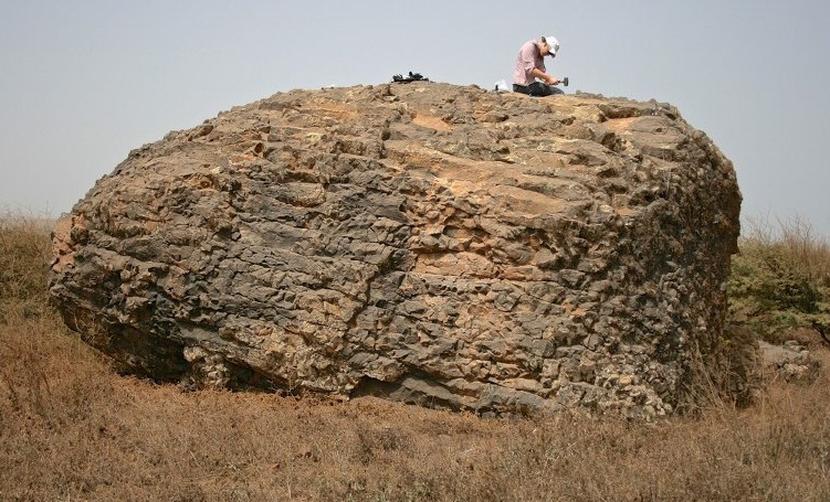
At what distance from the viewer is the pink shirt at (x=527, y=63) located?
9352 millimetres

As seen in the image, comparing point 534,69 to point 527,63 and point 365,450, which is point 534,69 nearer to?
point 527,63

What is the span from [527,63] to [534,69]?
0.12 metres

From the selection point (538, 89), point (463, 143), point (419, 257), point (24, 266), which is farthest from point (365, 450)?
point (24, 266)

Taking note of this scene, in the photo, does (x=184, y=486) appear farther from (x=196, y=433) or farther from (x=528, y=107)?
(x=528, y=107)

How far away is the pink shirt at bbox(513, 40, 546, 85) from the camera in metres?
9.35

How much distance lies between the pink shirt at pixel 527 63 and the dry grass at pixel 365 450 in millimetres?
3884

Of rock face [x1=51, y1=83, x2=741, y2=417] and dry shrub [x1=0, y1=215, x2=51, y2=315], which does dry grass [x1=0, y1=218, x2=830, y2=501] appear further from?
dry shrub [x1=0, y1=215, x2=51, y2=315]

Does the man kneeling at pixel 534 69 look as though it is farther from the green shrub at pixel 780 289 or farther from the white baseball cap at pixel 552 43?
the green shrub at pixel 780 289

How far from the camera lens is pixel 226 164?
774cm

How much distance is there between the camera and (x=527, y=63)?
938 cm

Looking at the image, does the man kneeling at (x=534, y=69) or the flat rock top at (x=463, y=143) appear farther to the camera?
the man kneeling at (x=534, y=69)

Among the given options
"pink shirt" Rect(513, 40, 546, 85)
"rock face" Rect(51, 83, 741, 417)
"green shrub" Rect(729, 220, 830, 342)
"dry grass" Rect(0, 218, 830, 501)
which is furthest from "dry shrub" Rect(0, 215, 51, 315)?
"green shrub" Rect(729, 220, 830, 342)

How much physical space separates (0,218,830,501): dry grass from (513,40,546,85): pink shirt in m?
3.88

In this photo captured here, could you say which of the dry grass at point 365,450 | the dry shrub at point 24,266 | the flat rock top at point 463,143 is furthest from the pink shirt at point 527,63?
the dry shrub at point 24,266
